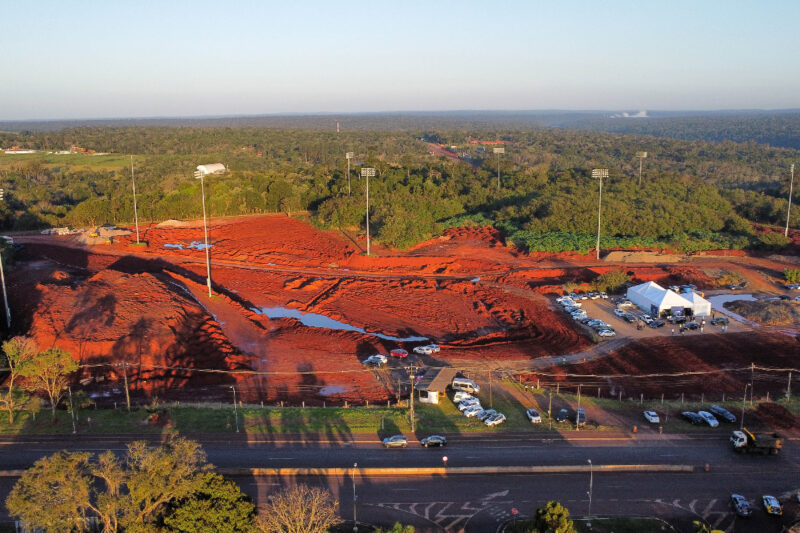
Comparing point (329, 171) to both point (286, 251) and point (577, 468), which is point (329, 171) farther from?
point (577, 468)

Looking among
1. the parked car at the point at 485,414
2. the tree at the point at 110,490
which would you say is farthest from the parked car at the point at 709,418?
the tree at the point at 110,490

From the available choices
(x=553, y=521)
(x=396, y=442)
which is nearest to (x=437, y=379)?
(x=396, y=442)

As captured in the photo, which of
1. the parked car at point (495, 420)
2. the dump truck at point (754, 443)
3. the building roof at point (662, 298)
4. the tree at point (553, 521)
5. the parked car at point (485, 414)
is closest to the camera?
the tree at point (553, 521)

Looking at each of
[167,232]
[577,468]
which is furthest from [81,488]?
[167,232]

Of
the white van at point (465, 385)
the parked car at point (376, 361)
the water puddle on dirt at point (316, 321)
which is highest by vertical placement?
the white van at point (465, 385)

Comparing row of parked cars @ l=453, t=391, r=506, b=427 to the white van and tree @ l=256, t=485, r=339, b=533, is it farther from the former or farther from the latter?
tree @ l=256, t=485, r=339, b=533

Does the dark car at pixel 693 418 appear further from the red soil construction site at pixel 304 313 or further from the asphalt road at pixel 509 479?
the red soil construction site at pixel 304 313
